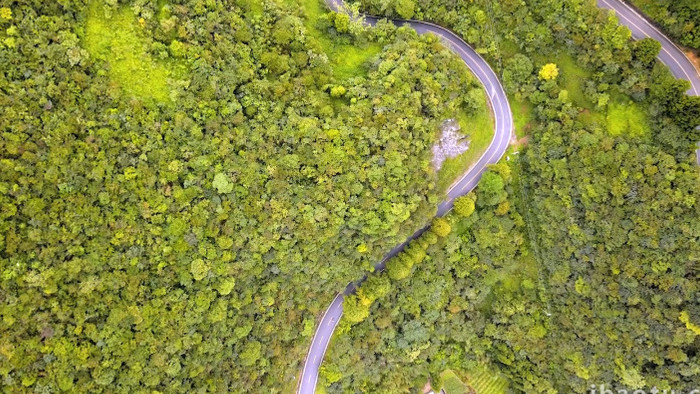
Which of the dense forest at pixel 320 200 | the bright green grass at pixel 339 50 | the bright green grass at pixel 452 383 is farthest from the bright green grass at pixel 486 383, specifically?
the bright green grass at pixel 339 50

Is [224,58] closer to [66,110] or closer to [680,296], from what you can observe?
[66,110]

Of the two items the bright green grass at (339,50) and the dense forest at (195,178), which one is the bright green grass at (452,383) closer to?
the dense forest at (195,178)

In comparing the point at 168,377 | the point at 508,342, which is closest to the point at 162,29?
the point at 168,377

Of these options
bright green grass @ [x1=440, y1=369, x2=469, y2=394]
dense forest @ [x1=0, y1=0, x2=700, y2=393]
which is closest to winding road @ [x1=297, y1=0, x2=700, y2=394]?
dense forest @ [x1=0, y1=0, x2=700, y2=393]

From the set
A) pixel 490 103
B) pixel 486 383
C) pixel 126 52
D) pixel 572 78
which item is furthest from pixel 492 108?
pixel 126 52

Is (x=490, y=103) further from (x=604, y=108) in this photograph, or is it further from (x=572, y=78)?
(x=604, y=108)

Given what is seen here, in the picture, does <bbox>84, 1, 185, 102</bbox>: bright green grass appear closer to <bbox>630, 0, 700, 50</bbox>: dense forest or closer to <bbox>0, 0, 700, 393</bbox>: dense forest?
<bbox>0, 0, 700, 393</bbox>: dense forest
